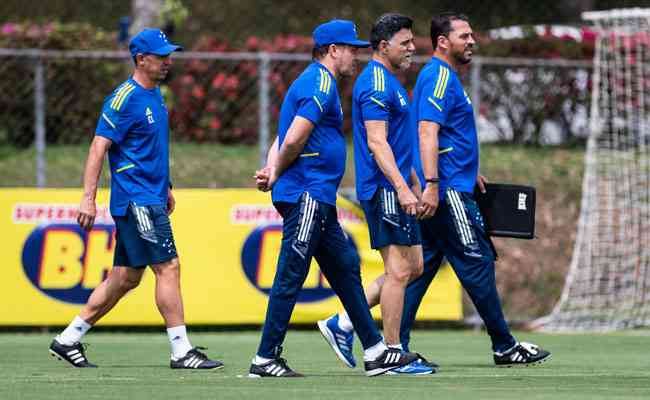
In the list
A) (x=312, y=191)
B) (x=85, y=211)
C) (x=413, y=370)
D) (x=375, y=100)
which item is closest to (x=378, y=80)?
(x=375, y=100)

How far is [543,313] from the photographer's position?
49.3ft

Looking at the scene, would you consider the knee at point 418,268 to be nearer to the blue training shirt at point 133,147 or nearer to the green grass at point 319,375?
the green grass at point 319,375

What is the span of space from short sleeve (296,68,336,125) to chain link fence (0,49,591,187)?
4914mm

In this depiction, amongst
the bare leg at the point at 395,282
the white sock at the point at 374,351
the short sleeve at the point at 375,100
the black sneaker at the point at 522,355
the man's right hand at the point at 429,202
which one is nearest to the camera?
the white sock at the point at 374,351

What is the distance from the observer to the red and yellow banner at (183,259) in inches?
513

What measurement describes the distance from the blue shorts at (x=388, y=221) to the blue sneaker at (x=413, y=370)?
73 centimetres

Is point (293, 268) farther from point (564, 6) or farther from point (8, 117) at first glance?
point (564, 6)

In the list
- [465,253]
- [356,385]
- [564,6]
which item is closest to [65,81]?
[465,253]

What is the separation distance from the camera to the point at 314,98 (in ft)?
27.6

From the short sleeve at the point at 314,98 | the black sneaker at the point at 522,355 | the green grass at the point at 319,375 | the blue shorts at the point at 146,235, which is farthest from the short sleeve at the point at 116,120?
the black sneaker at the point at 522,355

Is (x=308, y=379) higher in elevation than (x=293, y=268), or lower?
lower

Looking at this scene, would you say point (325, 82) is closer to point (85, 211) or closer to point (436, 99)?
point (436, 99)

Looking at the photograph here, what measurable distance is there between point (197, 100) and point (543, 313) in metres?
4.25

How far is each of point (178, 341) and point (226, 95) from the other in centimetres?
678
